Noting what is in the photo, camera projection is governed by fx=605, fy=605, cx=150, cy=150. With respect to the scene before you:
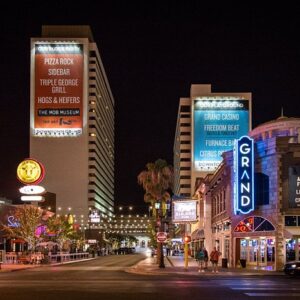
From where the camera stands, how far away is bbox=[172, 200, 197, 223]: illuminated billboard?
180 feet

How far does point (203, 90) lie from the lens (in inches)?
7111

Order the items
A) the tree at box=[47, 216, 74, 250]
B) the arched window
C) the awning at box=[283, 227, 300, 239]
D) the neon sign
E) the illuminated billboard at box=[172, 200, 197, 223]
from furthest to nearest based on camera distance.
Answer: the tree at box=[47, 216, 74, 250] → the neon sign → the illuminated billboard at box=[172, 200, 197, 223] → the arched window → the awning at box=[283, 227, 300, 239]

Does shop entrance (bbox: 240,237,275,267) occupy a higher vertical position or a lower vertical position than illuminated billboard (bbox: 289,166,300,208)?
lower

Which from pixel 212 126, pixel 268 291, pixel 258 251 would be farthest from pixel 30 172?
pixel 212 126

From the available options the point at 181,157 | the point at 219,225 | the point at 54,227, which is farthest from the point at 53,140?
the point at 219,225

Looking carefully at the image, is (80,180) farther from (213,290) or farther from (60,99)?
(213,290)

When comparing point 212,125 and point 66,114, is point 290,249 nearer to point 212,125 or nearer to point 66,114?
point 212,125

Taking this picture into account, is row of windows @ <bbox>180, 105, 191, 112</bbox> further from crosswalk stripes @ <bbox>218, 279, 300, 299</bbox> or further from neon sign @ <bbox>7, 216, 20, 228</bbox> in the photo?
crosswalk stripes @ <bbox>218, 279, 300, 299</bbox>

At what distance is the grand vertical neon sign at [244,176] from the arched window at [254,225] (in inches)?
44.6

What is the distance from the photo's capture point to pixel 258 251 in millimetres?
47031

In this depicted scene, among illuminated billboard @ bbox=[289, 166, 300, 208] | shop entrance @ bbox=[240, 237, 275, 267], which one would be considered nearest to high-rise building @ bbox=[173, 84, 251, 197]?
shop entrance @ bbox=[240, 237, 275, 267]

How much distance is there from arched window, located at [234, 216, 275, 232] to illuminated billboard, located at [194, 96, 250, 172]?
12195 cm

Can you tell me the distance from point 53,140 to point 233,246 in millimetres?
131036

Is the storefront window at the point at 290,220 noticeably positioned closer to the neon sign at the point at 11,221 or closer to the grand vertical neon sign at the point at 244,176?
the grand vertical neon sign at the point at 244,176
